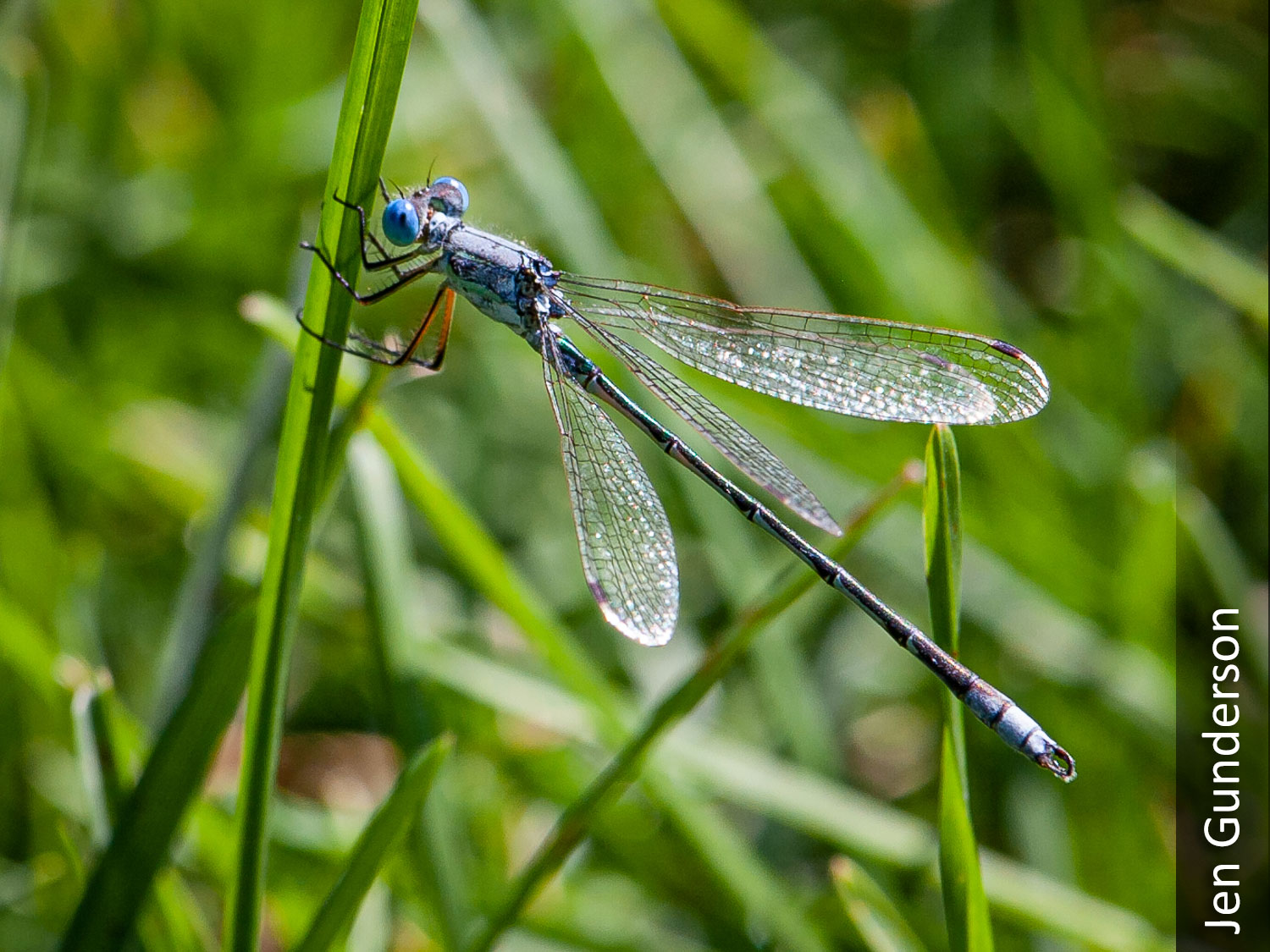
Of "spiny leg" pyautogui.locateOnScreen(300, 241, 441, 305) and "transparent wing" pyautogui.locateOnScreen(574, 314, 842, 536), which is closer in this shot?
"spiny leg" pyautogui.locateOnScreen(300, 241, 441, 305)

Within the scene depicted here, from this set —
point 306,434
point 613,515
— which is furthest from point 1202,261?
point 306,434

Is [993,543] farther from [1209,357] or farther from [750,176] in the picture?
[750,176]

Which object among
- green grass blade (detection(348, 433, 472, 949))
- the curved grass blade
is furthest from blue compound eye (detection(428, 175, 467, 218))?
the curved grass blade

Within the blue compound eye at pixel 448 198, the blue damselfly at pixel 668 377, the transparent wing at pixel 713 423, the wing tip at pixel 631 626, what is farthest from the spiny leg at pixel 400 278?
the wing tip at pixel 631 626

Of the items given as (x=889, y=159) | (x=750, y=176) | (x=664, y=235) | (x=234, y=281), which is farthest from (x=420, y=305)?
(x=889, y=159)

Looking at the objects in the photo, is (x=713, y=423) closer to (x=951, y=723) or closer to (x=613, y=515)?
(x=613, y=515)

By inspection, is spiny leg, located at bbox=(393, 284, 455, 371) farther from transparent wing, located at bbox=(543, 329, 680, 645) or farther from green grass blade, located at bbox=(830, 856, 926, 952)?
green grass blade, located at bbox=(830, 856, 926, 952)
